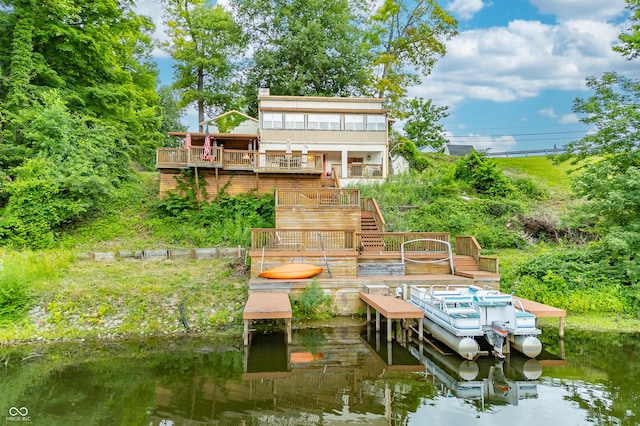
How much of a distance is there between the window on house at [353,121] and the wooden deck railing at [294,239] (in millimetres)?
13712

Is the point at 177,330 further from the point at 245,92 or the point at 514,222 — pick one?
the point at 245,92

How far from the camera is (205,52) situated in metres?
34.6

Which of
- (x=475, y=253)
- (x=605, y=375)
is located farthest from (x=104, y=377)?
(x=475, y=253)

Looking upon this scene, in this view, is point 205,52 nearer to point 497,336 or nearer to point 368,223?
point 368,223

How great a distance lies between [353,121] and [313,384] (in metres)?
20.7

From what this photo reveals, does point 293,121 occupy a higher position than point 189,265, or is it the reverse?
point 293,121

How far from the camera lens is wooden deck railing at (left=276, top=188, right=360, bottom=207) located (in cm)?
1572

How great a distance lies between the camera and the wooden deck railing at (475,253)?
13.5 metres

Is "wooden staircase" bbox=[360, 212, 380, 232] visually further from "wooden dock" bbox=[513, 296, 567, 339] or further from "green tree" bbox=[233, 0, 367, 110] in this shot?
"green tree" bbox=[233, 0, 367, 110]

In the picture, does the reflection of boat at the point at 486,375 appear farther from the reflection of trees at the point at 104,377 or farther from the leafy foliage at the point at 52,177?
the leafy foliage at the point at 52,177

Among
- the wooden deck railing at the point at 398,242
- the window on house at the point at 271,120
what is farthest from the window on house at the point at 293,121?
the wooden deck railing at the point at 398,242

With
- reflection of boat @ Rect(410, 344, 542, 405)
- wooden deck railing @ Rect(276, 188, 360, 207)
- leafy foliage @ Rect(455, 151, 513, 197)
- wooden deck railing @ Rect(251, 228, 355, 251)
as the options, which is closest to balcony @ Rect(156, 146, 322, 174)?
wooden deck railing @ Rect(276, 188, 360, 207)

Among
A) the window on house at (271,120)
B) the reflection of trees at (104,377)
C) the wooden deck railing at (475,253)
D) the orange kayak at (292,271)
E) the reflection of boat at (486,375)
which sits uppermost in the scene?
the window on house at (271,120)

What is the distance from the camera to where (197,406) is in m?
7.04
